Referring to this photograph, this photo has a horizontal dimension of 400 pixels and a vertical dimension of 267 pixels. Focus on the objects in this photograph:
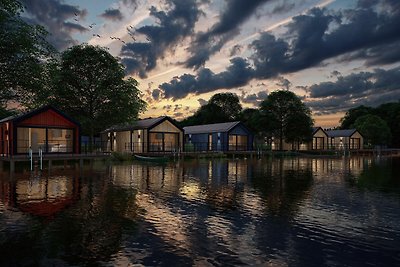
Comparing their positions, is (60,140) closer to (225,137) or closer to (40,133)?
(40,133)

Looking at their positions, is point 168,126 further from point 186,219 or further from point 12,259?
point 12,259

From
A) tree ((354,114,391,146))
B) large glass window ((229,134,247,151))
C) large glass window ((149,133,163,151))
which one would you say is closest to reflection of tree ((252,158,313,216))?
large glass window ((149,133,163,151))

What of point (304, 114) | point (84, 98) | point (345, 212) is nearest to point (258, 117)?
point (304, 114)

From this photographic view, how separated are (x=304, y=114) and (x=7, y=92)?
2418 inches

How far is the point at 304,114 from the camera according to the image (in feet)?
256

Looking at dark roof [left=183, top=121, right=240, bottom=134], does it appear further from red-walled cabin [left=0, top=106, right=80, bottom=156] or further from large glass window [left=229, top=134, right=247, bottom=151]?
red-walled cabin [left=0, top=106, right=80, bottom=156]

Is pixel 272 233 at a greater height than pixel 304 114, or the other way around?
pixel 304 114

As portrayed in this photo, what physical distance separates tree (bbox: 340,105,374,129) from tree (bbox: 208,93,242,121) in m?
60.3

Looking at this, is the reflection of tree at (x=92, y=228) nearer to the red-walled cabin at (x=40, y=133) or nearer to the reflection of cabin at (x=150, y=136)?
the red-walled cabin at (x=40, y=133)

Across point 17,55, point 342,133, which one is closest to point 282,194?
point 17,55

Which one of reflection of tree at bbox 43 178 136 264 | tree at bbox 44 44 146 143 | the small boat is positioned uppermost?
tree at bbox 44 44 146 143

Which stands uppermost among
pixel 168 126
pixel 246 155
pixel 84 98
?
pixel 84 98

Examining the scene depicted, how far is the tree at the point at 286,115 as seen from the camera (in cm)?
7625

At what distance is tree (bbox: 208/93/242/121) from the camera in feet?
395
